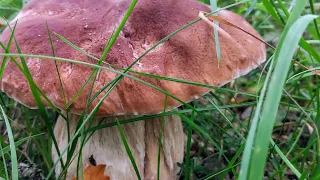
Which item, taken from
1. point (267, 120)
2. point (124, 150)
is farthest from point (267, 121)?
point (124, 150)

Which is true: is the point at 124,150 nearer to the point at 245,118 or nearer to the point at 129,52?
the point at 129,52

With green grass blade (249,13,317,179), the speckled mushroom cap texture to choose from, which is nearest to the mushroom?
the speckled mushroom cap texture

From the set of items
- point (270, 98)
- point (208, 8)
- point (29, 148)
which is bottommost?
point (29, 148)

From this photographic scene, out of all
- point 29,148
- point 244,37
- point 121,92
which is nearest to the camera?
point 121,92

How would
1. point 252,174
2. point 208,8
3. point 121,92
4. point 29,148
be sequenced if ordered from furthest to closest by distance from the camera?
point 29,148
point 208,8
point 121,92
point 252,174

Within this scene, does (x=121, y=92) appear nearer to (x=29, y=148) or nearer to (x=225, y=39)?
(x=225, y=39)

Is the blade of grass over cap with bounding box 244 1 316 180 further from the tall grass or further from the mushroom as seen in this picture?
the mushroom

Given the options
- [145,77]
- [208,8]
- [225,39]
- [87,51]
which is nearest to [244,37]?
[225,39]

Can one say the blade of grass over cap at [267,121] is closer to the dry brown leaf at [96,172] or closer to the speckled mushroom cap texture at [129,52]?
the speckled mushroom cap texture at [129,52]
